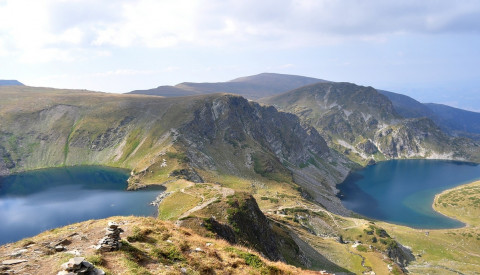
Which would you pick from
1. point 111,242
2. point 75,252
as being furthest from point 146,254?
point 75,252

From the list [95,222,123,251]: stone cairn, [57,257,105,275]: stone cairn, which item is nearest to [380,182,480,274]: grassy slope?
[95,222,123,251]: stone cairn

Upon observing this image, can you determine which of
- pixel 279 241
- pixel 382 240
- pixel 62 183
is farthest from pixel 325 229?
pixel 62 183

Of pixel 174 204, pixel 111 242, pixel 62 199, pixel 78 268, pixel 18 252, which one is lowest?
pixel 62 199

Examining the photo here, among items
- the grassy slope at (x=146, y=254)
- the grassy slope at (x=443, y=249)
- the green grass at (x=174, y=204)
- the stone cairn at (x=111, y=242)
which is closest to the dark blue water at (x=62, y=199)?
the green grass at (x=174, y=204)

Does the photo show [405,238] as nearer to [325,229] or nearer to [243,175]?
[325,229]

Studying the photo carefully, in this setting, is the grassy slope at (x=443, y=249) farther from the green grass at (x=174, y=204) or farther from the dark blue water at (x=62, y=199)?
the dark blue water at (x=62, y=199)

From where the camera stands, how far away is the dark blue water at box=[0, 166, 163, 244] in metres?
103

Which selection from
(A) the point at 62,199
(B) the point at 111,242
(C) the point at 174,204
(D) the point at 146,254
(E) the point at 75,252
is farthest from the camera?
(A) the point at 62,199

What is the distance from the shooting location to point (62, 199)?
432 ft

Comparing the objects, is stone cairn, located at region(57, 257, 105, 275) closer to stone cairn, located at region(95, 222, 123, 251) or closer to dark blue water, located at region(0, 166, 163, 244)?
stone cairn, located at region(95, 222, 123, 251)

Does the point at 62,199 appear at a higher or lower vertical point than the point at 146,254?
lower

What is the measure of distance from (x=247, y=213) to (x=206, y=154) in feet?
424

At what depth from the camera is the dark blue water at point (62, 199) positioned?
10304cm

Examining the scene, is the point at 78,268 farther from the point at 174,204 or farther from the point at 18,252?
the point at 174,204
